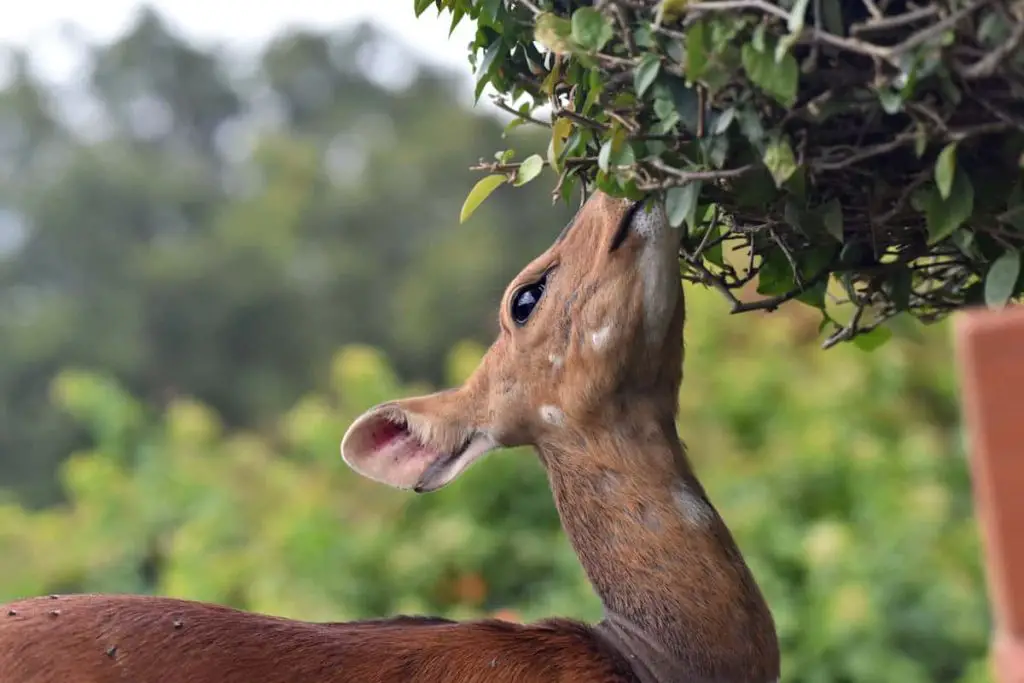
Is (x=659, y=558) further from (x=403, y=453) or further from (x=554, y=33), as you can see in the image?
(x=554, y=33)

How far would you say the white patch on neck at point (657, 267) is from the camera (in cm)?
118

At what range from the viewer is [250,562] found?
12.1 ft

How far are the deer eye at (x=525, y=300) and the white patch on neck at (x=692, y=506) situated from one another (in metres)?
0.26

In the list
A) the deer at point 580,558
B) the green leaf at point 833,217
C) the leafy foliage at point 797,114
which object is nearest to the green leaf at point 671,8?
the leafy foliage at point 797,114

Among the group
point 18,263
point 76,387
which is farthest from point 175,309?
point 76,387

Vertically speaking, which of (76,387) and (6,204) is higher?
(6,204)

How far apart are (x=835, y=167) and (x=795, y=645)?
2568mm

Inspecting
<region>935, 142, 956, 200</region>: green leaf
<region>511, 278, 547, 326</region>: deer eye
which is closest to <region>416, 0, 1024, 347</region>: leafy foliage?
<region>935, 142, 956, 200</region>: green leaf

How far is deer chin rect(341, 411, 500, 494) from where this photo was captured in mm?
1354

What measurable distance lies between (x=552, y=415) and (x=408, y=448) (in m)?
0.19

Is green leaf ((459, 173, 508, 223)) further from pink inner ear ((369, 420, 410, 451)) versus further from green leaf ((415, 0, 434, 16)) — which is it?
pink inner ear ((369, 420, 410, 451))

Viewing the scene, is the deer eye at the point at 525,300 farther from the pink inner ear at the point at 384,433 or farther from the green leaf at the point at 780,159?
the green leaf at the point at 780,159

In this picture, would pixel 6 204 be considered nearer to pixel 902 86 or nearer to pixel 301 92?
pixel 301 92

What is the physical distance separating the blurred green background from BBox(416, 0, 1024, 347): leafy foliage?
4.82ft
